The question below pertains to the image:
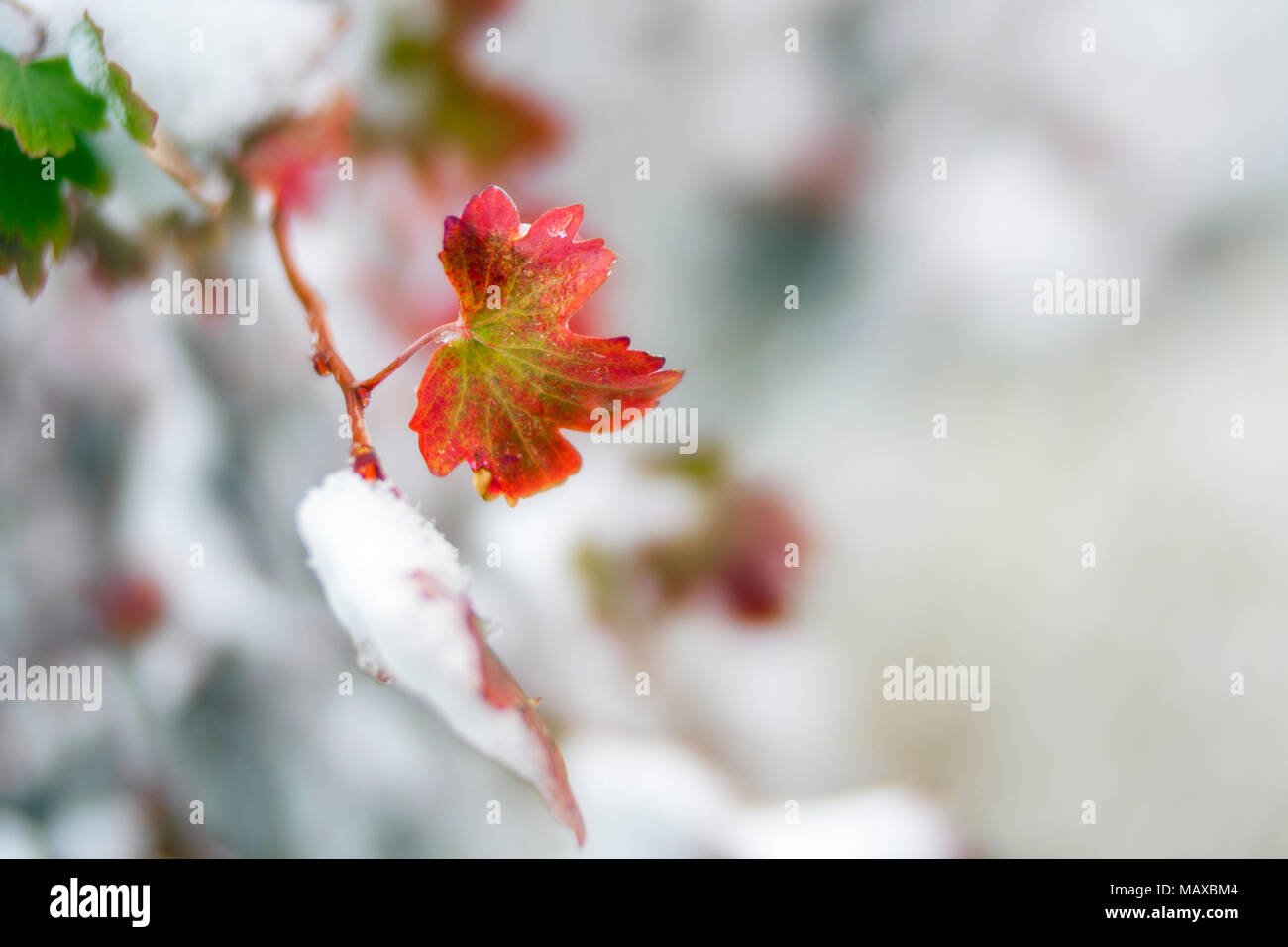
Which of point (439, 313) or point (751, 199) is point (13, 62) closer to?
point (439, 313)

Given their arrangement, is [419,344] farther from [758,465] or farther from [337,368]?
[758,465]

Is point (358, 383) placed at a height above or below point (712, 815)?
above

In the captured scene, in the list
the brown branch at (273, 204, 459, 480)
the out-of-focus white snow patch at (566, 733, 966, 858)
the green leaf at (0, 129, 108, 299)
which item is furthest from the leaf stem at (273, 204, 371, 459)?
the out-of-focus white snow patch at (566, 733, 966, 858)

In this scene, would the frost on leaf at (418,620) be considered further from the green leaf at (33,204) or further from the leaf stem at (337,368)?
the green leaf at (33,204)

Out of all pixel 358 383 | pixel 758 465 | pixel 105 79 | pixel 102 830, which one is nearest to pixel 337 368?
pixel 358 383

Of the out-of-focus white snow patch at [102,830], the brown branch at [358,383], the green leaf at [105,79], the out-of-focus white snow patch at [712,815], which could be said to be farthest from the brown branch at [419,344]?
the out-of-focus white snow patch at [102,830]

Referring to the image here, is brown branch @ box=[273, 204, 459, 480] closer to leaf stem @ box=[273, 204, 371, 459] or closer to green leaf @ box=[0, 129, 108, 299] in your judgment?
leaf stem @ box=[273, 204, 371, 459]
